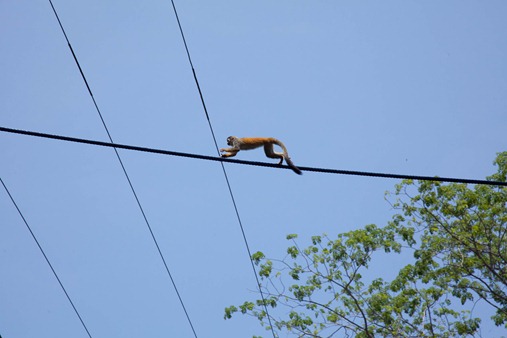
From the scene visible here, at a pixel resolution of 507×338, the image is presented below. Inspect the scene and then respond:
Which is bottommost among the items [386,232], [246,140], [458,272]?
[246,140]

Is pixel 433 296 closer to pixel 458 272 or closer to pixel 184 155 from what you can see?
pixel 458 272

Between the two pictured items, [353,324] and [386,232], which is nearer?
[353,324]

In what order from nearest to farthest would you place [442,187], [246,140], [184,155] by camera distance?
[184,155]
[246,140]
[442,187]

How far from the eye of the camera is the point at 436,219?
16312 mm

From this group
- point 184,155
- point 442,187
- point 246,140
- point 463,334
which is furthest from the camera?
point 442,187

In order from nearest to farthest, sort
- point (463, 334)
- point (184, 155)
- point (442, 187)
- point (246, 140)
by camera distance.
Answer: point (184, 155) < point (246, 140) < point (463, 334) < point (442, 187)

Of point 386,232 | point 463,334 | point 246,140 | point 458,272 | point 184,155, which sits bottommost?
point 184,155

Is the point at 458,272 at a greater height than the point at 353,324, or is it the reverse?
the point at 458,272

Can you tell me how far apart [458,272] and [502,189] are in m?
2.24

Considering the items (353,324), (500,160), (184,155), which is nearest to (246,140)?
(184,155)

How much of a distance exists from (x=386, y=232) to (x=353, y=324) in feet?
7.47

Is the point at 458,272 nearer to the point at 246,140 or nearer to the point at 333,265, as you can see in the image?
the point at 333,265

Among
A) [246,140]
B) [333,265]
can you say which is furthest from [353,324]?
[246,140]

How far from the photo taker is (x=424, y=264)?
1605 cm
